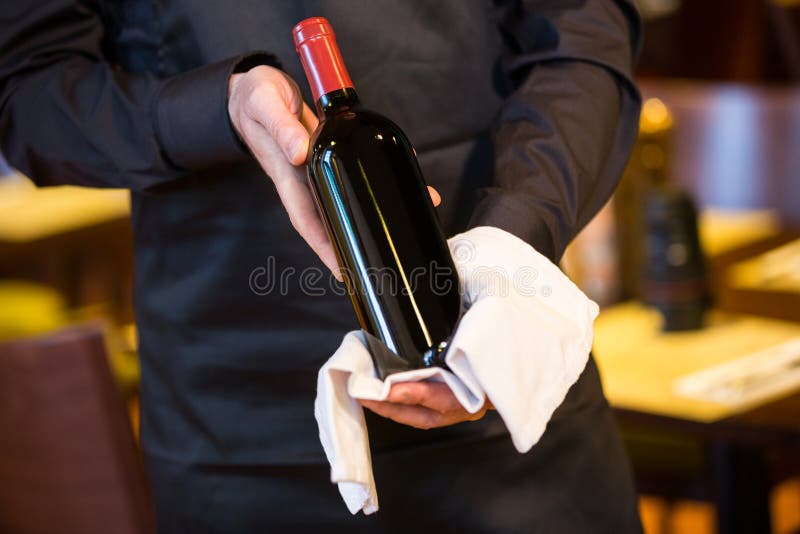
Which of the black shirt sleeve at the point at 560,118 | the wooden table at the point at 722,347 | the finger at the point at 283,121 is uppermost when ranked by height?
the finger at the point at 283,121

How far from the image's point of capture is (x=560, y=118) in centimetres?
79

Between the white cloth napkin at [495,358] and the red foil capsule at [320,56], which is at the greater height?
the red foil capsule at [320,56]

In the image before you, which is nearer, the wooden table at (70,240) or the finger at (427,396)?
the finger at (427,396)

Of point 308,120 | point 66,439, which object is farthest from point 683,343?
point 308,120

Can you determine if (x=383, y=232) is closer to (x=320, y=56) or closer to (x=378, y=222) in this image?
(x=378, y=222)

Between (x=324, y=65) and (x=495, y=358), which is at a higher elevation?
(x=324, y=65)

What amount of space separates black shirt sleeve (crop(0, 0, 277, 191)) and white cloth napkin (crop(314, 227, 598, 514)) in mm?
195

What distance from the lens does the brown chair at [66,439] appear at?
1.61 metres

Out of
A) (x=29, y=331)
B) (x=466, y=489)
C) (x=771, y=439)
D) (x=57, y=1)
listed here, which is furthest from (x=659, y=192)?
(x=29, y=331)

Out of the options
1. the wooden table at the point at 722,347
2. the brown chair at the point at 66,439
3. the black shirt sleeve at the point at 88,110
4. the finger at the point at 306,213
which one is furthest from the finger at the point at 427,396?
the brown chair at the point at 66,439

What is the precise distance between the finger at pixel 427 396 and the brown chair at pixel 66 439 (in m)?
1.10

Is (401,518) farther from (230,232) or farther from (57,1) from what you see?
(57,1)

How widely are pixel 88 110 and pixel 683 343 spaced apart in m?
1.15

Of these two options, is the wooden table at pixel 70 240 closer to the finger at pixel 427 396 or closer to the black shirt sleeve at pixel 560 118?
the black shirt sleeve at pixel 560 118
